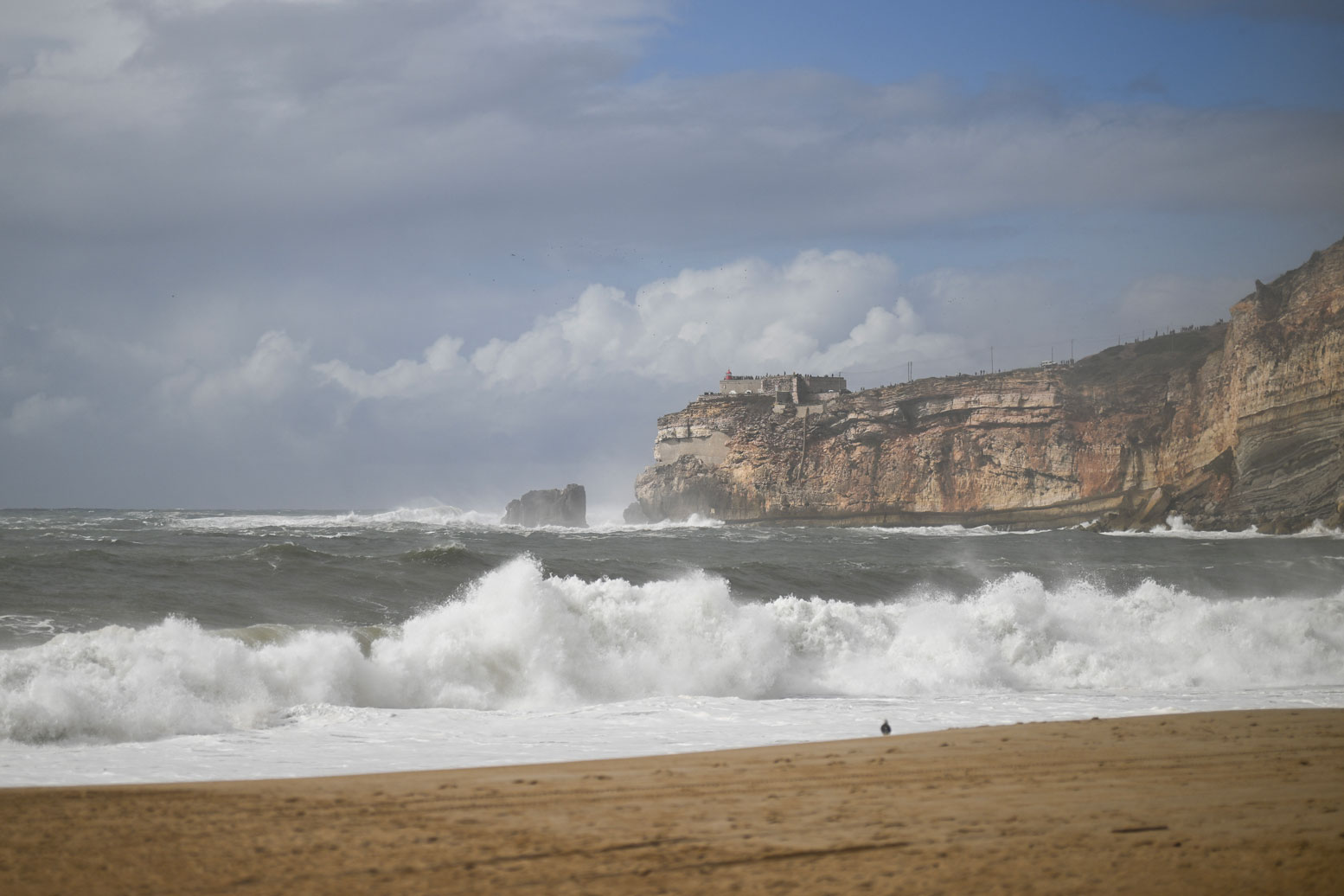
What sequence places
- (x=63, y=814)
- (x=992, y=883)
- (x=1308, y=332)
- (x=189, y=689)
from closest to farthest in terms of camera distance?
(x=992, y=883)
(x=63, y=814)
(x=189, y=689)
(x=1308, y=332)

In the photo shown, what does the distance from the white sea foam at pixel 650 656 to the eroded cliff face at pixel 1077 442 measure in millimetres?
35586

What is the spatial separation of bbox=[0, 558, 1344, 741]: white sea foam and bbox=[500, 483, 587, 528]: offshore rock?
181 ft

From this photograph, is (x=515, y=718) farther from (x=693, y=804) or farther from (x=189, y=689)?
(x=693, y=804)

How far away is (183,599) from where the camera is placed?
1537cm

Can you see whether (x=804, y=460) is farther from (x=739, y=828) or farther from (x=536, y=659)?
(x=739, y=828)

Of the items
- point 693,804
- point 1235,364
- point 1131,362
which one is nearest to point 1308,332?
point 1235,364

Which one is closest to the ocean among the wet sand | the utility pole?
the wet sand

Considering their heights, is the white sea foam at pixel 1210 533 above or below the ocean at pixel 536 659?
below

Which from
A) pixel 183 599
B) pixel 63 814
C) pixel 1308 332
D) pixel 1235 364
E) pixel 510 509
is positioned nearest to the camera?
pixel 63 814

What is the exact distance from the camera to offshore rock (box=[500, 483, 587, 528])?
237ft

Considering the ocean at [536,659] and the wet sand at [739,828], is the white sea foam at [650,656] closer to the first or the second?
the ocean at [536,659]

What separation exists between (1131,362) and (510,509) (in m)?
45.6

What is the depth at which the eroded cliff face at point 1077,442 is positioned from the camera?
161 ft

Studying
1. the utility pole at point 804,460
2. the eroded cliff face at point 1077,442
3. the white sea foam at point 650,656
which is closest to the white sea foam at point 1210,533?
the eroded cliff face at point 1077,442
